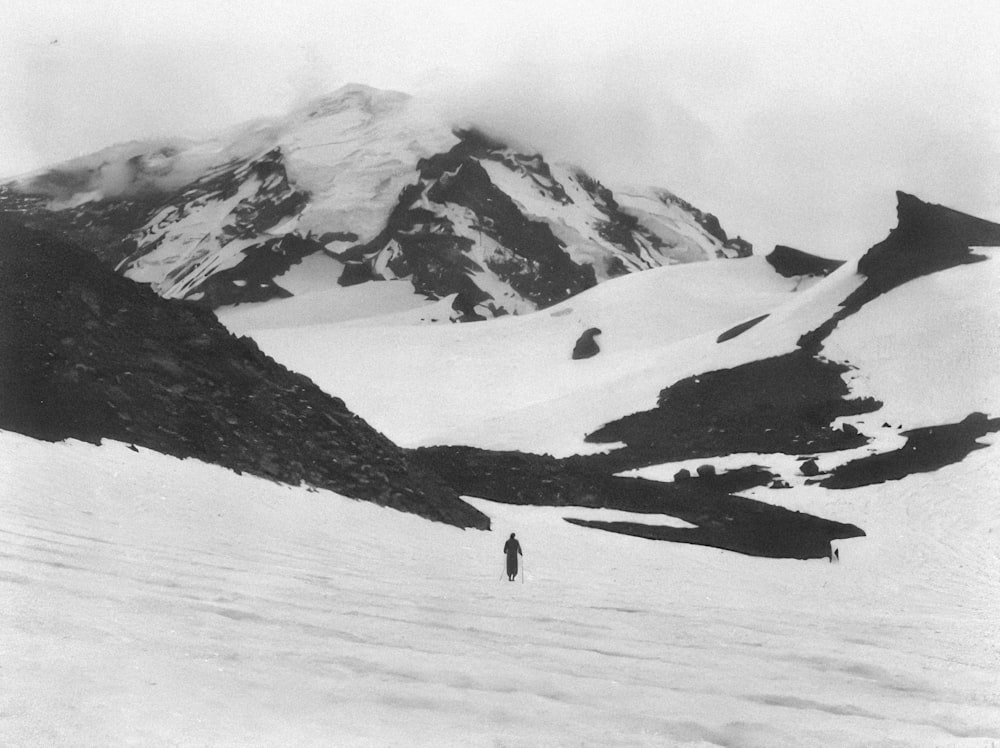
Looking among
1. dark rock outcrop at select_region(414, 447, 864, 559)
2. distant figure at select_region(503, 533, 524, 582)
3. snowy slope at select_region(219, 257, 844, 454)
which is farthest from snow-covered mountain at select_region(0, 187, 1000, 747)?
snowy slope at select_region(219, 257, 844, 454)

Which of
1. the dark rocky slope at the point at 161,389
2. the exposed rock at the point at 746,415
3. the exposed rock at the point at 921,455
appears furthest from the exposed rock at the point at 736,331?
the dark rocky slope at the point at 161,389

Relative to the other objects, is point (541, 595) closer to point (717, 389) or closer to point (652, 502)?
point (652, 502)

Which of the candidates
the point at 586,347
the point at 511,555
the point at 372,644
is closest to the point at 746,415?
the point at 586,347

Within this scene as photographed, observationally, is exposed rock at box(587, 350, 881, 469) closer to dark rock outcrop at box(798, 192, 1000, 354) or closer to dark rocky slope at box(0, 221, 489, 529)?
dark rock outcrop at box(798, 192, 1000, 354)

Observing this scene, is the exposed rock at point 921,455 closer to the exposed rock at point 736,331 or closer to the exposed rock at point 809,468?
the exposed rock at point 809,468

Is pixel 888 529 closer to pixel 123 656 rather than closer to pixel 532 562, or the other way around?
pixel 532 562
